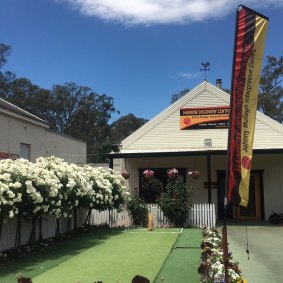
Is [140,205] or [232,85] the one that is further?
[140,205]

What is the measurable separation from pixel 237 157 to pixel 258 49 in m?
1.34

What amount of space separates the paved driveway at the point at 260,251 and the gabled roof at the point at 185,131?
4.27 meters

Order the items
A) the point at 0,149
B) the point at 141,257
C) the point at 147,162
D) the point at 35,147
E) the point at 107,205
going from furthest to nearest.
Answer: the point at 35,147 → the point at 147,162 → the point at 0,149 → the point at 107,205 → the point at 141,257

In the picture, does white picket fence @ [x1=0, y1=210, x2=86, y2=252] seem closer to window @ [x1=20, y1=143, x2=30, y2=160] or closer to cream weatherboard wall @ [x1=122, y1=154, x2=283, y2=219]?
cream weatherboard wall @ [x1=122, y1=154, x2=283, y2=219]

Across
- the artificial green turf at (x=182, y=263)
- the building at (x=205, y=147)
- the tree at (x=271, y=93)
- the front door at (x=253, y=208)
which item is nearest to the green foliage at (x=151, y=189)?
the building at (x=205, y=147)

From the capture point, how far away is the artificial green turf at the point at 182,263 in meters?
7.69

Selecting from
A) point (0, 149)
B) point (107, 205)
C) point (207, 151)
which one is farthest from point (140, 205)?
point (0, 149)

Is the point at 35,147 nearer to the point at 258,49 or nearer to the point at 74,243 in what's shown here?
the point at 74,243

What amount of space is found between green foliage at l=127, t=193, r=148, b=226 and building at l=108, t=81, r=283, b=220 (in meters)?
3.34

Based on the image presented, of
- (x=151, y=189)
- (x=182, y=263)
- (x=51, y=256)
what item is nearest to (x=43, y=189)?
(x=51, y=256)

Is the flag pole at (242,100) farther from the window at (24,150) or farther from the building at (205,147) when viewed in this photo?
the window at (24,150)

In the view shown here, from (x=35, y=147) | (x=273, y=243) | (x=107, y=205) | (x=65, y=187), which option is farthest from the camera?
(x=35, y=147)

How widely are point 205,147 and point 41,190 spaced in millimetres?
11159

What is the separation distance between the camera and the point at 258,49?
533 cm
